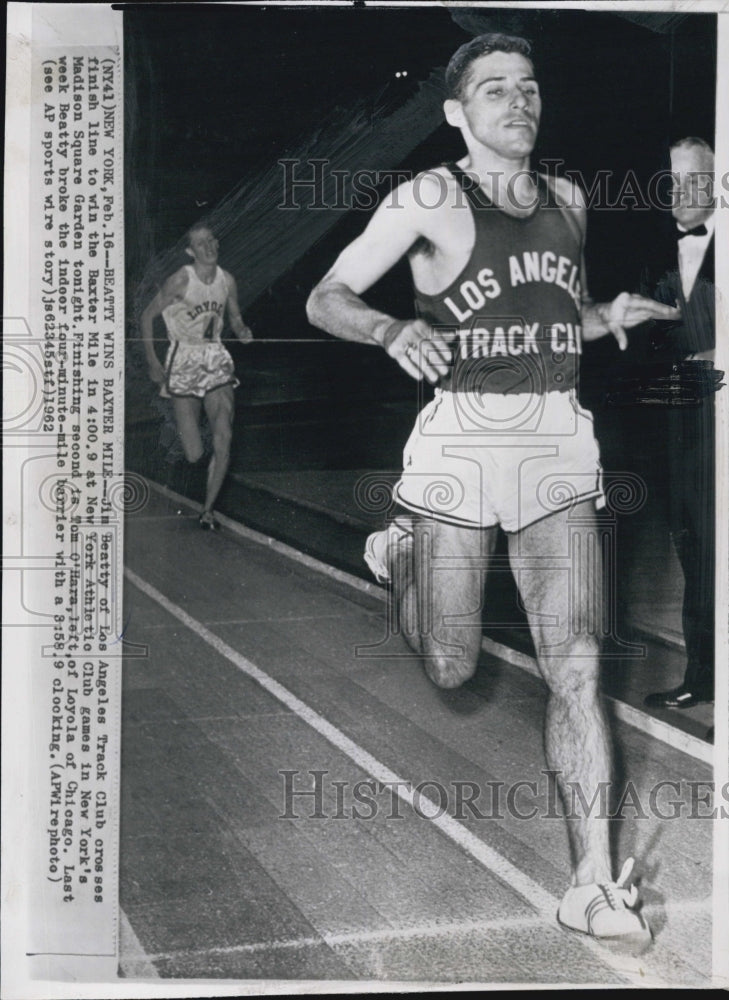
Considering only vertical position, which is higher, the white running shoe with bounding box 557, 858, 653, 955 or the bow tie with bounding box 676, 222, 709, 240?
the bow tie with bounding box 676, 222, 709, 240

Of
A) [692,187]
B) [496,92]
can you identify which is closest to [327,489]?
[496,92]

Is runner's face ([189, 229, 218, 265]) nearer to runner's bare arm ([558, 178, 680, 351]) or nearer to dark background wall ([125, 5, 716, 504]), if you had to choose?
dark background wall ([125, 5, 716, 504])

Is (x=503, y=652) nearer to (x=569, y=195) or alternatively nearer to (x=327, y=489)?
(x=327, y=489)

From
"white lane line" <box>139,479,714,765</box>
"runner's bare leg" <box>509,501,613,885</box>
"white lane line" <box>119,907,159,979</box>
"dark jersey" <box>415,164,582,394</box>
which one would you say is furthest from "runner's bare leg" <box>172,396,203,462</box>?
"white lane line" <box>119,907,159,979</box>

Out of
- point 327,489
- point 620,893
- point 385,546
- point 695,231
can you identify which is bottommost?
point 620,893

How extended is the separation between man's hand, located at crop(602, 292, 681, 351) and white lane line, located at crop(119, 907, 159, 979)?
186 centimetres

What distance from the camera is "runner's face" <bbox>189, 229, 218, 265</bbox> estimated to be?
10.6 ft

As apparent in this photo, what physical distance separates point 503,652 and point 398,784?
413mm

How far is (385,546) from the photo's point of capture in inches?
128

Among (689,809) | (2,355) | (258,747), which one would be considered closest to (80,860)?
(258,747)

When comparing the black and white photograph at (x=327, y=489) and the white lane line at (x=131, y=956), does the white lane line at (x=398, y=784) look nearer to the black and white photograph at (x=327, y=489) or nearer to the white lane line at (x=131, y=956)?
the black and white photograph at (x=327, y=489)

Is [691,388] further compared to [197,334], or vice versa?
[691,388]

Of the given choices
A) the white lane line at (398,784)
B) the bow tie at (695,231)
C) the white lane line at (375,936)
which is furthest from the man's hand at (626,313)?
the white lane line at (375,936)

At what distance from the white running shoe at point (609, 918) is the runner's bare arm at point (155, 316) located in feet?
5.32
